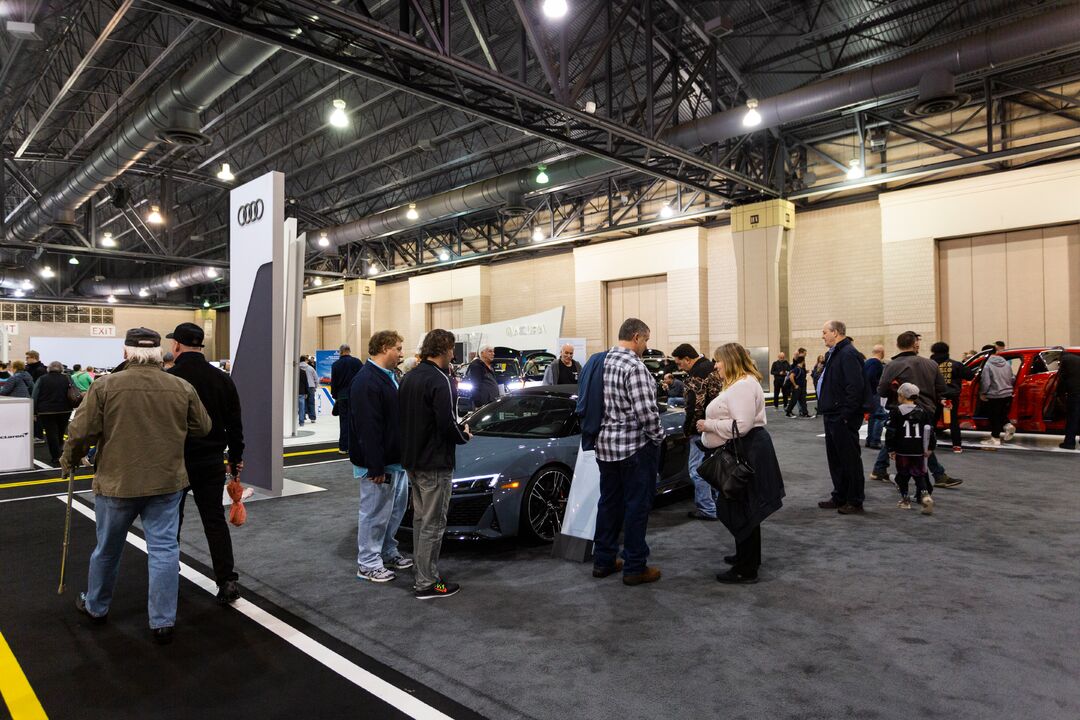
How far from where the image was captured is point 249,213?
7043 mm

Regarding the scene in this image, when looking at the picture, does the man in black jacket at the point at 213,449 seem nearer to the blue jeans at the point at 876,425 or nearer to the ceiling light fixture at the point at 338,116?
the blue jeans at the point at 876,425

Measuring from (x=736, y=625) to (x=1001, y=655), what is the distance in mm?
1195

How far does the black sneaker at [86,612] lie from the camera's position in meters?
3.64

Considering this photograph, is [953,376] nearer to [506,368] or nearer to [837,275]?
[837,275]

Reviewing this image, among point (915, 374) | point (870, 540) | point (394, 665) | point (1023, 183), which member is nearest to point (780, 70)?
point (1023, 183)

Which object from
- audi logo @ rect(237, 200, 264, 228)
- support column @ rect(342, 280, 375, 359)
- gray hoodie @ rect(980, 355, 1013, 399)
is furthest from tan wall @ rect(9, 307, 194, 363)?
gray hoodie @ rect(980, 355, 1013, 399)

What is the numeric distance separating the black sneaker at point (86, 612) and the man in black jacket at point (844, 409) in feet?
17.8

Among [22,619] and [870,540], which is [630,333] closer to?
[870,540]

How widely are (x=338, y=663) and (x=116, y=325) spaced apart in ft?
140

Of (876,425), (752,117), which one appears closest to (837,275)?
(752,117)

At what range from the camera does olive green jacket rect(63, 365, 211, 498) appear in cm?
322

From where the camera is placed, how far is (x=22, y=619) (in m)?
3.74

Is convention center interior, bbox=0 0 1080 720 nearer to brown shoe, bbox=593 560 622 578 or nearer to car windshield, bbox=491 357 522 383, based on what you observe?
brown shoe, bbox=593 560 622 578

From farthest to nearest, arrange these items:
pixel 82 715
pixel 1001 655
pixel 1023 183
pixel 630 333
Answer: pixel 1023 183, pixel 630 333, pixel 1001 655, pixel 82 715
